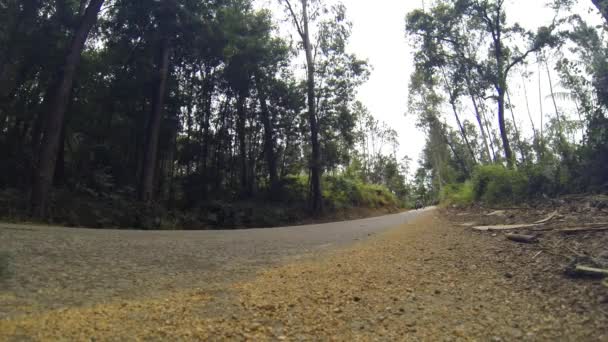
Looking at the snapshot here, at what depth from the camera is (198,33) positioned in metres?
14.8

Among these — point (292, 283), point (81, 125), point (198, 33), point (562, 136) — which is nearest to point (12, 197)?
point (81, 125)

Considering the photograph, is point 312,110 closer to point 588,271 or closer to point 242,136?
point 242,136

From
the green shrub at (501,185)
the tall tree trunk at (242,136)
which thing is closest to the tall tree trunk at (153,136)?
the tall tree trunk at (242,136)

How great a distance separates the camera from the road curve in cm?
245

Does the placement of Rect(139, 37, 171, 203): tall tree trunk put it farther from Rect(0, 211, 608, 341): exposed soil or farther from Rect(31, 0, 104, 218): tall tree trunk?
Rect(0, 211, 608, 341): exposed soil

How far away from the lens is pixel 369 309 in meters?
2.18

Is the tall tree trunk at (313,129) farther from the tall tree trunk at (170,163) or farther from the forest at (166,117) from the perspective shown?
the tall tree trunk at (170,163)

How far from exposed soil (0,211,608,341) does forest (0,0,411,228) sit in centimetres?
909

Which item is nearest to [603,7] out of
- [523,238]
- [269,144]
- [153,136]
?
[523,238]

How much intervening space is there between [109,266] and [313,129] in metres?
15.7

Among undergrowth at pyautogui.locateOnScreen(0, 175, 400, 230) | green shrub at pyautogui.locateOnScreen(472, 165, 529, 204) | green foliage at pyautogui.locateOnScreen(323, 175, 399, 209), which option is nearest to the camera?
green shrub at pyautogui.locateOnScreen(472, 165, 529, 204)

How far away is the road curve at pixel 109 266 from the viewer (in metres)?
2.45

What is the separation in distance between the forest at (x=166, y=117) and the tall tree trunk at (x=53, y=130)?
0.03 m

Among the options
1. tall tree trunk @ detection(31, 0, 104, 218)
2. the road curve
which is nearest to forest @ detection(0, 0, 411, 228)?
tall tree trunk @ detection(31, 0, 104, 218)
